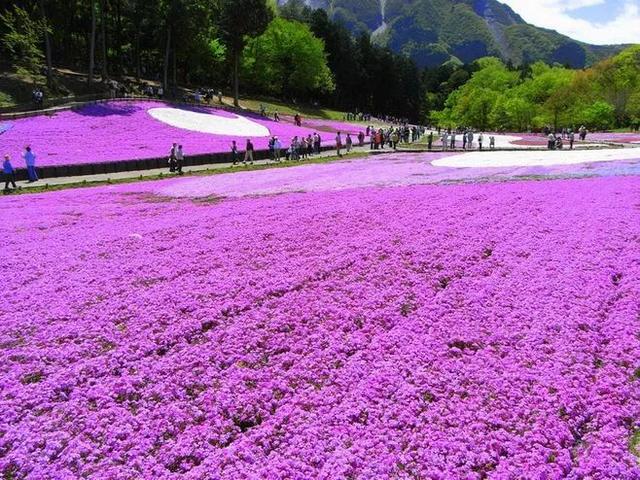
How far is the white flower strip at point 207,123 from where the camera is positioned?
44906mm

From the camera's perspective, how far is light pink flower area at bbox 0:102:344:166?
3191 centimetres

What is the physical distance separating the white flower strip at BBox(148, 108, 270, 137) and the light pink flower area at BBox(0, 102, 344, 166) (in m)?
1.03

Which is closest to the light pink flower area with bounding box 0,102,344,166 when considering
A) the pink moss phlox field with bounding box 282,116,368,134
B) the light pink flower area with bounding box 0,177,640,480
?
the pink moss phlox field with bounding box 282,116,368,134

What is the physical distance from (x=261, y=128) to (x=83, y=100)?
15469 mm

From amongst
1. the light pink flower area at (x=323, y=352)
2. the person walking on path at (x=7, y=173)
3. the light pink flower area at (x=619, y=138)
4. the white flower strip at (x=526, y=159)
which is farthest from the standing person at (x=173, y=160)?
the light pink flower area at (x=619, y=138)

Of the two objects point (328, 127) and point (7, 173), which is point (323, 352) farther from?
point (328, 127)

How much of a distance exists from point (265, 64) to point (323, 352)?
84268 millimetres

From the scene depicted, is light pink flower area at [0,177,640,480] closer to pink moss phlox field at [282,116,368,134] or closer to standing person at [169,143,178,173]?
standing person at [169,143,178,173]

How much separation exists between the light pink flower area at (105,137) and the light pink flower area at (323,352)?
19313 millimetres

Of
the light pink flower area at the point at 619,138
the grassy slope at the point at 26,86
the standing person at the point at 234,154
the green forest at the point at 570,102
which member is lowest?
the standing person at the point at 234,154

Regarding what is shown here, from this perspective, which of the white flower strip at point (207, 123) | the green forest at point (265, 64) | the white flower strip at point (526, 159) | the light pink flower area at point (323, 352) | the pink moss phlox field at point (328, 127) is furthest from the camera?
the pink moss phlox field at point (328, 127)

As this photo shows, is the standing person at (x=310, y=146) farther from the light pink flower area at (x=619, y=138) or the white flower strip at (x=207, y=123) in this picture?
the light pink flower area at (x=619, y=138)

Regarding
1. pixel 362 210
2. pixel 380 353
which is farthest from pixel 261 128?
pixel 380 353

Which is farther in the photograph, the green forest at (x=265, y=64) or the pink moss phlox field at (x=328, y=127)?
the pink moss phlox field at (x=328, y=127)
